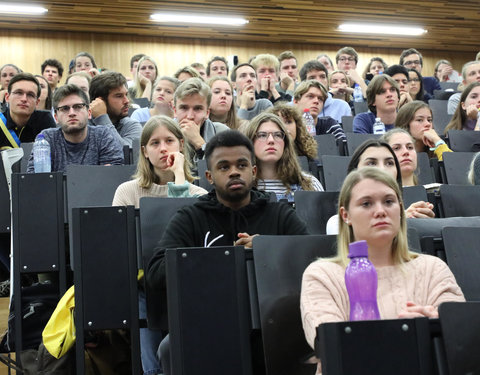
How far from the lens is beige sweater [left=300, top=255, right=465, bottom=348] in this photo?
1.29 m

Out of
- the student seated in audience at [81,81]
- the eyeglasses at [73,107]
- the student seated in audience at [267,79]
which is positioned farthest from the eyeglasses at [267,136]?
the student seated in audience at [267,79]

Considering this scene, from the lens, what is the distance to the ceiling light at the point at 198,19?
588 cm

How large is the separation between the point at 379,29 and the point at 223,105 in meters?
3.80

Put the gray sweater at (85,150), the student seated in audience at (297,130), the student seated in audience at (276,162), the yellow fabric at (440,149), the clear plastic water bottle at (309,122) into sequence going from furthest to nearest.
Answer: the clear plastic water bottle at (309,122)
the yellow fabric at (440,149)
the student seated in audience at (297,130)
the gray sweater at (85,150)
the student seated in audience at (276,162)

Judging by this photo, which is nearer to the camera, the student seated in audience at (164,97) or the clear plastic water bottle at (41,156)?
the clear plastic water bottle at (41,156)

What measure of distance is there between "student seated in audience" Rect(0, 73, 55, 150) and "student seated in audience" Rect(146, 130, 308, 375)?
5.03 ft

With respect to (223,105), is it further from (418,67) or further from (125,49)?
(125,49)

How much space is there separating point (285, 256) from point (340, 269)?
136 mm

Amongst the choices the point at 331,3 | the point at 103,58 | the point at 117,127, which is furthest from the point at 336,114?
the point at 103,58

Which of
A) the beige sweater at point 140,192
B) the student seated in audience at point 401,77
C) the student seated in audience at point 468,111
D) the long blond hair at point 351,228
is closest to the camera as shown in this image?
the long blond hair at point 351,228

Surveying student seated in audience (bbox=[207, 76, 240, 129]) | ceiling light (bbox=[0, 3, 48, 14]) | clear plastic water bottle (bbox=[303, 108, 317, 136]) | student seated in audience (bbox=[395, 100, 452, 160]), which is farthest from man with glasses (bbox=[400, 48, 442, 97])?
ceiling light (bbox=[0, 3, 48, 14])

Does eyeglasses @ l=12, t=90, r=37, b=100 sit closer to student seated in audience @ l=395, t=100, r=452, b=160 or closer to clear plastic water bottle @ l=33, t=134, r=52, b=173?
clear plastic water bottle @ l=33, t=134, r=52, b=173

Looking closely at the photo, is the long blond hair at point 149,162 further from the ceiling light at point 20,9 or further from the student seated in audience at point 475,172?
the ceiling light at point 20,9

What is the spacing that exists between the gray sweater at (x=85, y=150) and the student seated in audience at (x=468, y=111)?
160 cm
